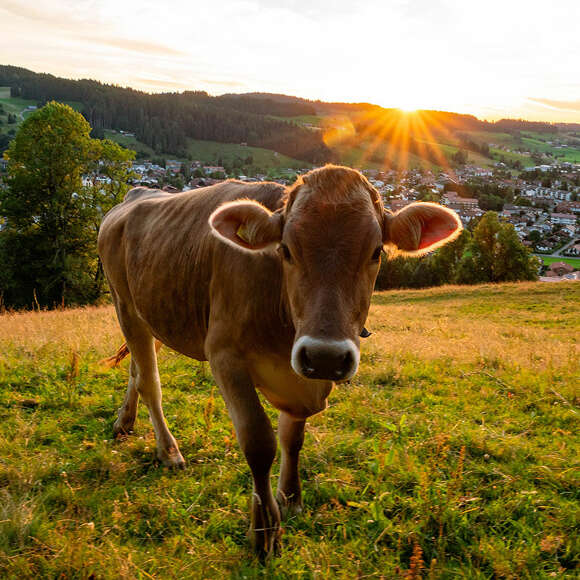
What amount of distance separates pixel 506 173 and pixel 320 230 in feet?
611

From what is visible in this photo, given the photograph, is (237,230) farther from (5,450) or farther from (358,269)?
(5,450)

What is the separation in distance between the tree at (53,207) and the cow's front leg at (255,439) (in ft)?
86.7

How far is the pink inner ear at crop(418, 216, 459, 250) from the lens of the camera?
318cm

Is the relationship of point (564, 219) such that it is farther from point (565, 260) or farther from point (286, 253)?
point (286, 253)

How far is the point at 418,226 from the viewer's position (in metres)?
3.20

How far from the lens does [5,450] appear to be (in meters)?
4.46

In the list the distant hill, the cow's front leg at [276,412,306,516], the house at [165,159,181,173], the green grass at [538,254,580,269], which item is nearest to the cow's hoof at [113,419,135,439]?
the cow's front leg at [276,412,306,516]

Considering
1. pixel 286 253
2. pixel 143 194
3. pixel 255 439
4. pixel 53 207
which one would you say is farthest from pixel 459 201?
pixel 255 439

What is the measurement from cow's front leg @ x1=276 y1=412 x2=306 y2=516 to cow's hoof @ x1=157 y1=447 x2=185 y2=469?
1.12m

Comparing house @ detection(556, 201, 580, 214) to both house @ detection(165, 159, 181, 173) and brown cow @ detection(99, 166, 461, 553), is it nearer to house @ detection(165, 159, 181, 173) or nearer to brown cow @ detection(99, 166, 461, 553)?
house @ detection(165, 159, 181, 173)

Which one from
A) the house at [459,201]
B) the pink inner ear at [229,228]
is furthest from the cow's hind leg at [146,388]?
the house at [459,201]

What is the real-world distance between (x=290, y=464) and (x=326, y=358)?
1801 millimetres

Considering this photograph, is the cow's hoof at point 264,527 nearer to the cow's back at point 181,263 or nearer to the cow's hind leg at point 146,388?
the cow's back at point 181,263

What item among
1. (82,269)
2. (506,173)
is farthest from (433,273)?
(506,173)
